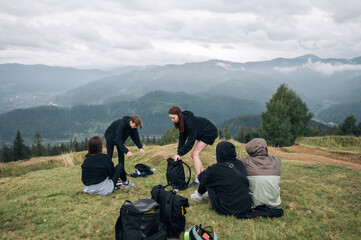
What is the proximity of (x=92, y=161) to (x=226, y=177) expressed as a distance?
3999 millimetres

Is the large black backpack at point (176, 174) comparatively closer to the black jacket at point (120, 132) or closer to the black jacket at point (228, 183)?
the black jacket at point (228, 183)

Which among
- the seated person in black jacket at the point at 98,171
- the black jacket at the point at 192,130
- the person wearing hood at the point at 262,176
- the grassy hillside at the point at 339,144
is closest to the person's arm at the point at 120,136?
the seated person in black jacket at the point at 98,171

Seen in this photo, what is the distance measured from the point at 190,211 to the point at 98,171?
3043 mm

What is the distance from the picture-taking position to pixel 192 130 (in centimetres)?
677

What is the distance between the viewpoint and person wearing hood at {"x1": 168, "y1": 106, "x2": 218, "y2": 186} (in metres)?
6.62

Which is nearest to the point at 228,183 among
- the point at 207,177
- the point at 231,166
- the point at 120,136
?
the point at 231,166

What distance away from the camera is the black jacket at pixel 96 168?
6.27m

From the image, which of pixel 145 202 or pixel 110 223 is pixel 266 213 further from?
pixel 110 223

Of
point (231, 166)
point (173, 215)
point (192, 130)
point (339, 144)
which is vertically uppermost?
point (192, 130)

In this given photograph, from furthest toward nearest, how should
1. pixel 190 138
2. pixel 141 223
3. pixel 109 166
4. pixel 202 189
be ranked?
pixel 190 138, pixel 109 166, pixel 202 189, pixel 141 223

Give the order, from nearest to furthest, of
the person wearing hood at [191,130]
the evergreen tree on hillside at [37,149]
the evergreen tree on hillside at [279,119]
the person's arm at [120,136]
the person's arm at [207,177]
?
the person's arm at [207,177]
the person wearing hood at [191,130]
the person's arm at [120,136]
the evergreen tree on hillside at [279,119]
the evergreen tree on hillside at [37,149]

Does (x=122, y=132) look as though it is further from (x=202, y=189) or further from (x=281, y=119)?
(x=281, y=119)

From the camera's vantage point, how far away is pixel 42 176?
30.8ft

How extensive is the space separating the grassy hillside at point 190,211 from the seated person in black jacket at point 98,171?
0.29 meters
